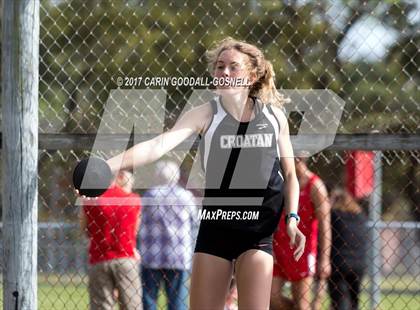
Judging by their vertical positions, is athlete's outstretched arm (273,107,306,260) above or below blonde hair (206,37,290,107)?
below

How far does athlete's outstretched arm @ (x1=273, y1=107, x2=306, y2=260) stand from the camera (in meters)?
4.51

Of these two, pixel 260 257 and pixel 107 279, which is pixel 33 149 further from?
pixel 107 279

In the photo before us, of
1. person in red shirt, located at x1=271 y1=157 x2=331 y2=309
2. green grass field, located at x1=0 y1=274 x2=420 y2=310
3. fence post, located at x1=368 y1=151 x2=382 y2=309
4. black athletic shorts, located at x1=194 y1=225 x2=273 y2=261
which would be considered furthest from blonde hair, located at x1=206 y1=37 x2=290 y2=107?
green grass field, located at x1=0 y1=274 x2=420 y2=310

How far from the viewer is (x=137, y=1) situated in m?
6.55

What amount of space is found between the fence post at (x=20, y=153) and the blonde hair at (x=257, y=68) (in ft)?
3.37

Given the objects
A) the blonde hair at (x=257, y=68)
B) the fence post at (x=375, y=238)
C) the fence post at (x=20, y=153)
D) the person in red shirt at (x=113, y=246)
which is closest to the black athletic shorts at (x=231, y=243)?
the blonde hair at (x=257, y=68)

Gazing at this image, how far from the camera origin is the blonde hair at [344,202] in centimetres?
752

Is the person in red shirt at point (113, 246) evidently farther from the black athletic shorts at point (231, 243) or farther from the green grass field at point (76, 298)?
the black athletic shorts at point (231, 243)

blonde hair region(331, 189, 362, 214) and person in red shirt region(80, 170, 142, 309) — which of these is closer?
person in red shirt region(80, 170, 142, 309)

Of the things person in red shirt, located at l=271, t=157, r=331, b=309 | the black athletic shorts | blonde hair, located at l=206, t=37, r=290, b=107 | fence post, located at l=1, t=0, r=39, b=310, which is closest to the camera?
the black athletic shorts

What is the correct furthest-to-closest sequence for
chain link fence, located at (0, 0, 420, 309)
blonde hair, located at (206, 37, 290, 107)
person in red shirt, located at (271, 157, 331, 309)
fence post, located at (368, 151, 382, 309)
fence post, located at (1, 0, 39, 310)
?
fence post, located at (368, 151, 382, 309) → person in red shirt, located at (271, 157, 331, 309) → chain link fence, located at (0, 0, 420, 309) → fence post, located at (1, 0, 39, 310) → blonde hair, located at (206, 37, 290, 107)

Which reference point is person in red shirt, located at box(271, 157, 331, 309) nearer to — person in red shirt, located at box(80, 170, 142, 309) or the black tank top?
person in red shirt, located at box(80, 170, 142, 309)

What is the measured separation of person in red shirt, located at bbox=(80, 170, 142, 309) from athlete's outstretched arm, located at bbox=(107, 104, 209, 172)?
2.41 meters

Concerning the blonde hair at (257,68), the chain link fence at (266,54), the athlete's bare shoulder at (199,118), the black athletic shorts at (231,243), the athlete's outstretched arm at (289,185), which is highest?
the chain link fence at (266,54)
